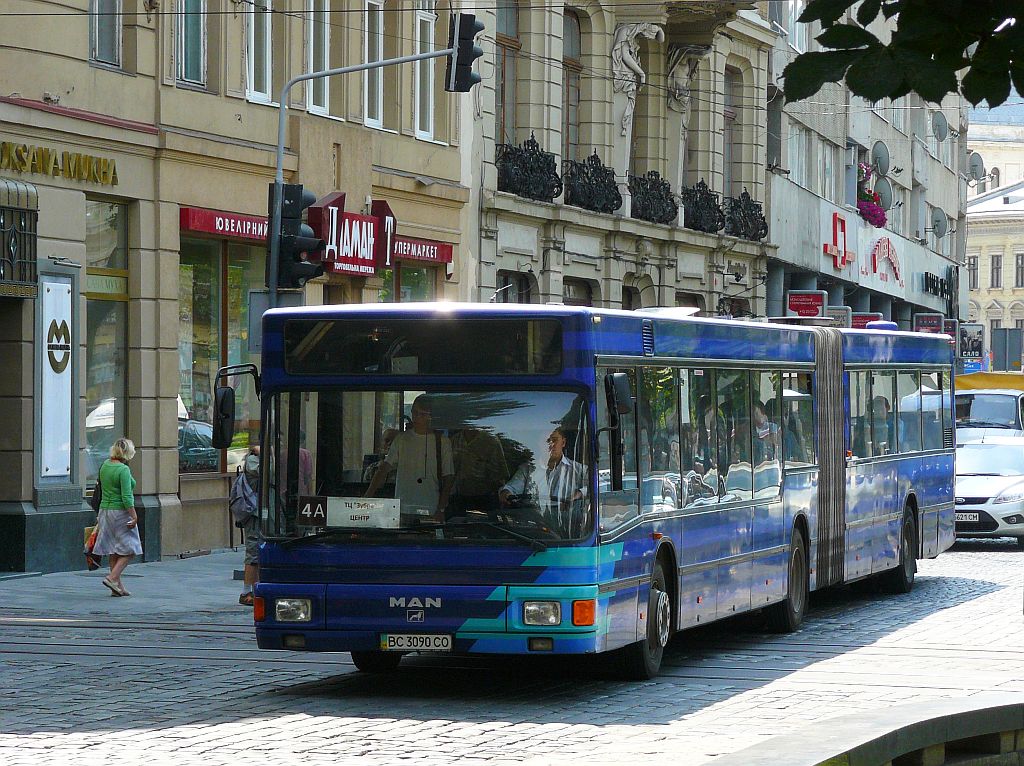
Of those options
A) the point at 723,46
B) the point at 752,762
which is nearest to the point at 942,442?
the point at 752,762

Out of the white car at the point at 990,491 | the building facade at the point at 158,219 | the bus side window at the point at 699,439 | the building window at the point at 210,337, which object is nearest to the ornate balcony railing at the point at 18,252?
the building facade at the point at 158,219

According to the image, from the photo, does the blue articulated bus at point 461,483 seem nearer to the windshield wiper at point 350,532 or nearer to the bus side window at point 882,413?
the windshield wiper at point 350,532

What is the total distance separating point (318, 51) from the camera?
93.2 ft

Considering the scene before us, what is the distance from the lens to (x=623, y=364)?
13523mm

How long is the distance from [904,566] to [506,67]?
15187 mm

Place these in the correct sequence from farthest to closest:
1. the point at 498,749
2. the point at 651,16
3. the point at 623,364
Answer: the point at 651,16 → the point at 623,364 → the point at 498,749

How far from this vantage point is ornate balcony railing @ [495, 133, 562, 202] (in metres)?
33.3

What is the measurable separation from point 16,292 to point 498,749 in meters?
12.3

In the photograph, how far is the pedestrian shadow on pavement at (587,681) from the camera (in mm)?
12258

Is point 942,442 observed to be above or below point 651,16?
below

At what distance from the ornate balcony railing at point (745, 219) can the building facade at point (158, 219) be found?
13407 millimetres

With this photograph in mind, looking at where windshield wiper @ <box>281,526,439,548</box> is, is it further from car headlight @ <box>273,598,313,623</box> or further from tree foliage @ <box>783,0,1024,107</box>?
tree foliage @ <box>783,0,1024,107</box>

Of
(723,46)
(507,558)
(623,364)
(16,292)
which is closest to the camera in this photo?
(507,558)

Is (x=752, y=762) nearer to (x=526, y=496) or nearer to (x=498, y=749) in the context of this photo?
(x=498, y=749)
